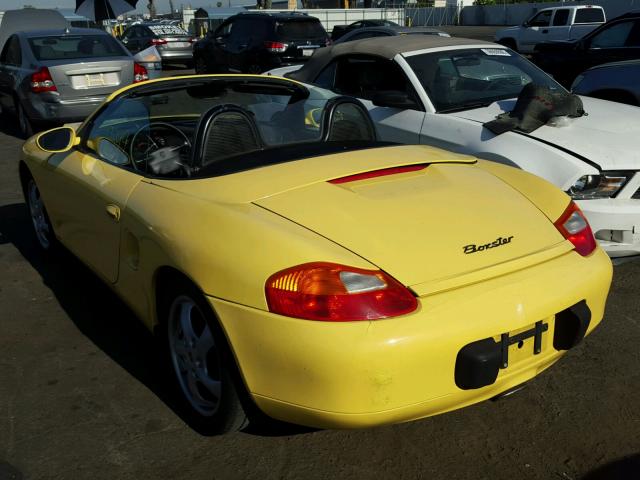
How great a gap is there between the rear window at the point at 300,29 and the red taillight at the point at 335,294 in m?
13.3

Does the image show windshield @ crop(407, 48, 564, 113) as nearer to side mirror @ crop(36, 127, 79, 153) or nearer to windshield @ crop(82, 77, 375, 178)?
windshield @ crop(82, 77, 375, 178)

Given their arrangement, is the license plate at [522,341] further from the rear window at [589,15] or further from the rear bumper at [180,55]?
the rear window at [589,15]

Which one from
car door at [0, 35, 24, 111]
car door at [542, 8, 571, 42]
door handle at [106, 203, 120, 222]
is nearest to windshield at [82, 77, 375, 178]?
door handle at [106, 203, 120, 222]

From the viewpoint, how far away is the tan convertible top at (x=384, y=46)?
588cm

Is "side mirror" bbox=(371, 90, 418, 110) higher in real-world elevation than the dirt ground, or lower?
higher

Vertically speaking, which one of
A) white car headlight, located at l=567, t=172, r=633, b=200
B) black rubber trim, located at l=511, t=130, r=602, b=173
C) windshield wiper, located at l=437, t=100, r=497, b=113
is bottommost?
white car headlight, located at l=567, t=172, r=633, b=200

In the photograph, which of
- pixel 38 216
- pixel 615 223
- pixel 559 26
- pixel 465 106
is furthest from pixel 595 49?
pixel 559 26

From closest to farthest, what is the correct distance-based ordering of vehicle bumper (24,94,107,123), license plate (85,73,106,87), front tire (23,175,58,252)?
front tire (23,175,58,252) < vehicle bumper (24,94,107,123) < license plate (85,73,106,87)

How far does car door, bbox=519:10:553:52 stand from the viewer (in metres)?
21.3

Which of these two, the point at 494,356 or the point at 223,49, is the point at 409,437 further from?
the point at 223,49

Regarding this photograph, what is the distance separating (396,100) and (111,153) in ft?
8.40

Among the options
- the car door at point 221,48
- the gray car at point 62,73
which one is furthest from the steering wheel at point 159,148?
the car door at point 221,48

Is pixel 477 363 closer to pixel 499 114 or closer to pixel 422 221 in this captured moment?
pixel 422 221

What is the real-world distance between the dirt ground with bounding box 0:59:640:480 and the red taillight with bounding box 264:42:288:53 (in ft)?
38.5
